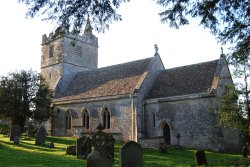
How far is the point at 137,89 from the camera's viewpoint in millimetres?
26859

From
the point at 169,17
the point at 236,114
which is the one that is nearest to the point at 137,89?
the point at 236,114

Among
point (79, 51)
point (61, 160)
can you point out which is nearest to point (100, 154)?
point (61, 160)

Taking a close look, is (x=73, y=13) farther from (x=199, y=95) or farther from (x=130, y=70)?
(x=130, y=70)

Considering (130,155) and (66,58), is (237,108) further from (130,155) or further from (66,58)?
(66,58)

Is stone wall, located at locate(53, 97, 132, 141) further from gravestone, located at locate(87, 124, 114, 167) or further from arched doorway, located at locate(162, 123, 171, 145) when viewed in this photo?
gravestone, located at locate(87, 124, 114, 167)

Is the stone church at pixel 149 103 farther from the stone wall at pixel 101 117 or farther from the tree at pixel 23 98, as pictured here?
the tree at pixel 23 98

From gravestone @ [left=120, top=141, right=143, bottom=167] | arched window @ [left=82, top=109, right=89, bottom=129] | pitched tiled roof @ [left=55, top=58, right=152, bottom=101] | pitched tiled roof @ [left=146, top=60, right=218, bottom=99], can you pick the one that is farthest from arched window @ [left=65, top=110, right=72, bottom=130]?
gravestone @ [left=120, top=141, right=143, bottom=167]

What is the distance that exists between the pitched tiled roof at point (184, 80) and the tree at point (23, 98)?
1042cm

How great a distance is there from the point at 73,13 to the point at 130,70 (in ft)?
80.2

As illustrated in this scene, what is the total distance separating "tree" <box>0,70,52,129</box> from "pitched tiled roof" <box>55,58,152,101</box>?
12.7 feet

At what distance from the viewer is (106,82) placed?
31688 millimetres

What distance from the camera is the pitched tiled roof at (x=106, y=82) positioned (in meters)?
29.0

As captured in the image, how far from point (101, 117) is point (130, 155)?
18.8 meters

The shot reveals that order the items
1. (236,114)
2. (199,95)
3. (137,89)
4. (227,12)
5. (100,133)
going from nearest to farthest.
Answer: (227,12) → (100,133) → (236,114) → (199,95) → (137,89)
